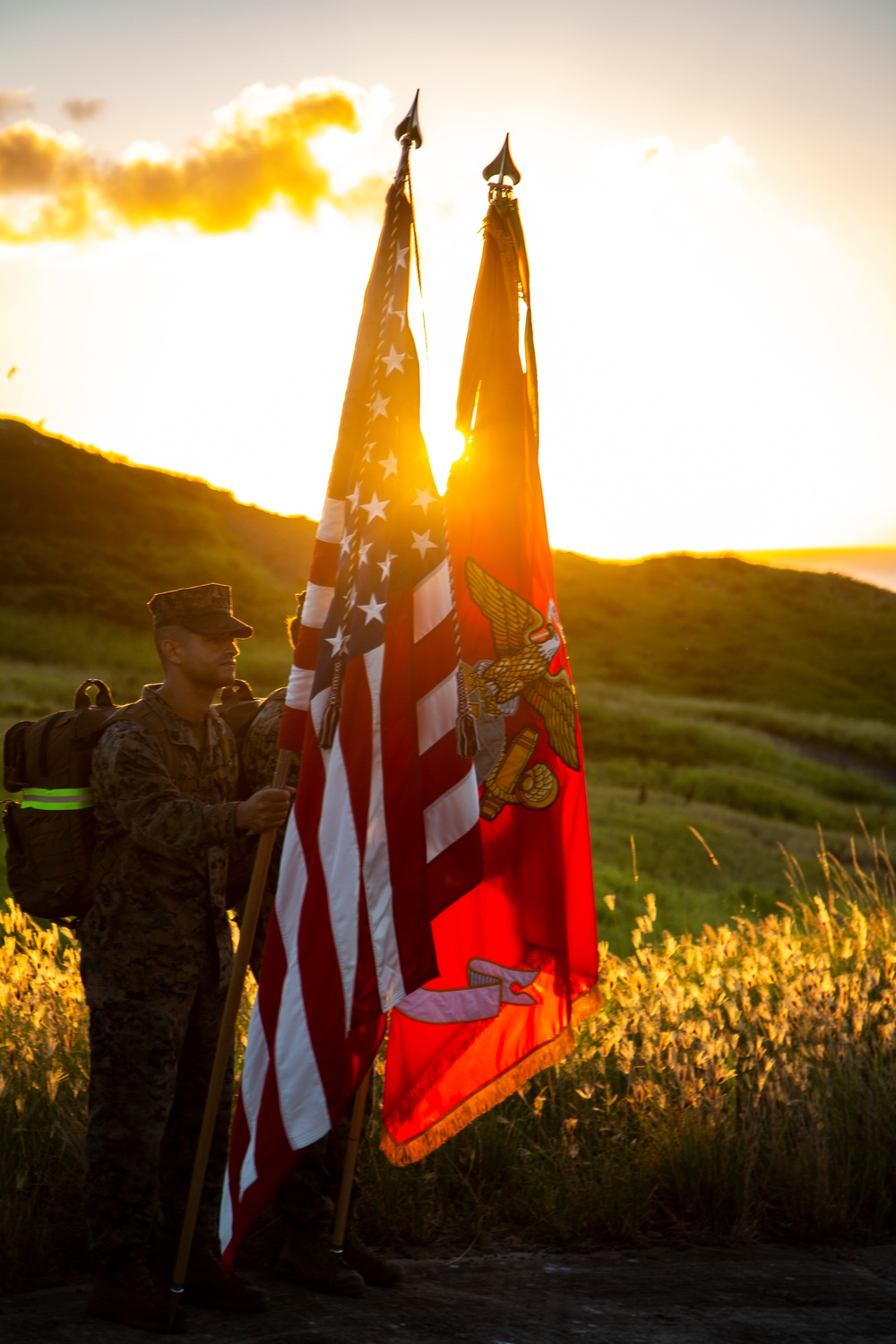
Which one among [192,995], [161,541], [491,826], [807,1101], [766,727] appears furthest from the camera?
[161,541]

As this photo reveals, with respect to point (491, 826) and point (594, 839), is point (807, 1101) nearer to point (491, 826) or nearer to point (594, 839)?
point (491, 826)

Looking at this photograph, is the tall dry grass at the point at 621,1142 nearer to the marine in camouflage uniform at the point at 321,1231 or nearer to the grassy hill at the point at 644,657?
the marine in camouflage uniform at the point at 321,1231

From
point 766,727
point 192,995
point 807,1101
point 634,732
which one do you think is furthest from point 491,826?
point 766,727

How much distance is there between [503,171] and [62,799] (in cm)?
377

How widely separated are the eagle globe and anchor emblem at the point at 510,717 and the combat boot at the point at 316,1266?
1.06 m

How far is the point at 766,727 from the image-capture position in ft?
192

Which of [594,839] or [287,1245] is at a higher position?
[594,839]

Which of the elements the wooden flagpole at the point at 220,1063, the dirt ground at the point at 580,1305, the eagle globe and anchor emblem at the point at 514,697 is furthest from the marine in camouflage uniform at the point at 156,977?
the eagle globe and anchor emblem at the point at 514,697

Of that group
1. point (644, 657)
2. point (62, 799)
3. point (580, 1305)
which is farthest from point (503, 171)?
point (644, 657)

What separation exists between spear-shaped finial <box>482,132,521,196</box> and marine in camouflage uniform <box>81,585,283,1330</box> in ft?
8.96

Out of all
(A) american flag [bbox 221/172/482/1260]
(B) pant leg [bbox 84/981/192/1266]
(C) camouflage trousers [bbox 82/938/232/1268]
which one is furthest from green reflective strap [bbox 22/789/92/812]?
(A) american flag [bbox 221/172/482/1260]

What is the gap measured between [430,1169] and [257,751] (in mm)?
2174

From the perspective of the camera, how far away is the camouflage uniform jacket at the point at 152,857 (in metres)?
4.24

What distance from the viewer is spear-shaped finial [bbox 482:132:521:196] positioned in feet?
19.9
